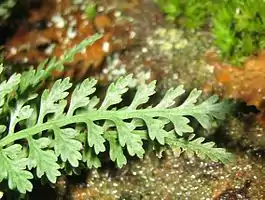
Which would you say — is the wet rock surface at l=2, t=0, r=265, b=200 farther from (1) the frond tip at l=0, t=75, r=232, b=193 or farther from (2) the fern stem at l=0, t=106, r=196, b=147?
(2) the fern stem at l=0, t=106, r=196, b=147

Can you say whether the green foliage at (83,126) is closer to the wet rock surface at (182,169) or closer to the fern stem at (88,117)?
the fern stem at (88,117)

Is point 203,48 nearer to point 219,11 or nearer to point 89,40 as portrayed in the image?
point 219,11

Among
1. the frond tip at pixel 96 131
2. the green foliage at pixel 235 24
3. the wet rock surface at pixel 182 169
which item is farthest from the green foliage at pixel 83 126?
the green foliage at pixel 235 24

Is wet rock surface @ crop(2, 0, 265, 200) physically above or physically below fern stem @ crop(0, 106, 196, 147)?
below

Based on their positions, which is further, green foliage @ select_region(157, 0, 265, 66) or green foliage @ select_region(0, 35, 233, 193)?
green foliage @ select_region(157, 0, 265, 66)

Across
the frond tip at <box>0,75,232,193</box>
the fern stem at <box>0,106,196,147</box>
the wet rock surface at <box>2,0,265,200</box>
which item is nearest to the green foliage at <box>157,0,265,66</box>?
the wet rock surface at <box>2,0,265,200</box>

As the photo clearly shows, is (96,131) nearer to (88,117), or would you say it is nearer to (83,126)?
(88,117)

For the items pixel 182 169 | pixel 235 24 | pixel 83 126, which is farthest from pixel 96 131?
pixel 235 24
